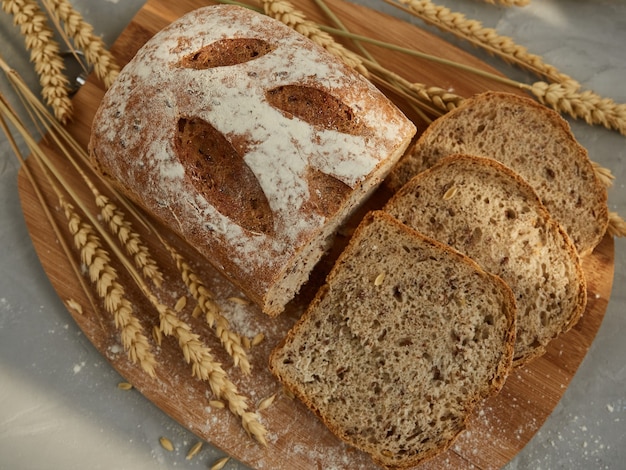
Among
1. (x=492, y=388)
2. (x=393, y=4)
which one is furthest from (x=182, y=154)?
(x=492, y=388)

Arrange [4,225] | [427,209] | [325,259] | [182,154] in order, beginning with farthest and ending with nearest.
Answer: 1. [4,225]
2. [325,259]
3. [427,209]
4. [182,154]

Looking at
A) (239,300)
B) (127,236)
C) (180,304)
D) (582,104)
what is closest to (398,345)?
(239,300)

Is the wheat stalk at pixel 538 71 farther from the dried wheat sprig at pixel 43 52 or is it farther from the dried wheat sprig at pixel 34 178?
the dried wheat sprig at pixel 34 178

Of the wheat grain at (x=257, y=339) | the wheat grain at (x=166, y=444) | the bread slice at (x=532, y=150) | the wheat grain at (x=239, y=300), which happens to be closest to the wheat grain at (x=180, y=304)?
the wheat grain at (x=239, y=300)

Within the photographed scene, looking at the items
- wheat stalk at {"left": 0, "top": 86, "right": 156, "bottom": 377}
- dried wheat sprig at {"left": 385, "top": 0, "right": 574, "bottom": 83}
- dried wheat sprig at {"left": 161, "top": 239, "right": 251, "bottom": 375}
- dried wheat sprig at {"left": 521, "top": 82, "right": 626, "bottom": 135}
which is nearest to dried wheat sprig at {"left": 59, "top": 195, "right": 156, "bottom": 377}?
wheat stalk at {"left": 0, "top": 86, "right": 156, "bottom": 377}

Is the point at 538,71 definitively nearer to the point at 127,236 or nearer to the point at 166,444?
the point at 127,236

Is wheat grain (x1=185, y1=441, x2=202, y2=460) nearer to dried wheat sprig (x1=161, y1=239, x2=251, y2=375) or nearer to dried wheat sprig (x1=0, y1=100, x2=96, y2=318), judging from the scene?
dried wheat sprig (x1=161, y1=239, x2=251, y2=375)

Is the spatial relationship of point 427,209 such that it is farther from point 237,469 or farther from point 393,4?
point 237,469
